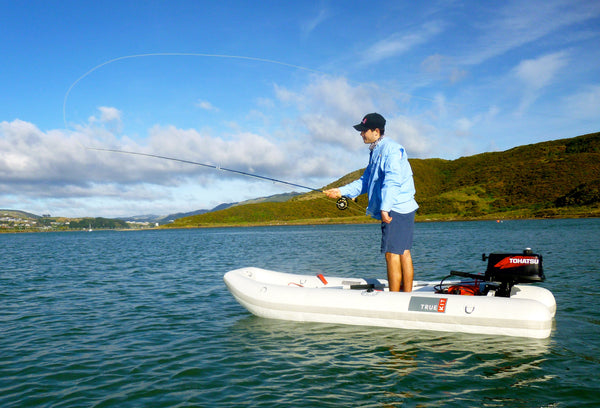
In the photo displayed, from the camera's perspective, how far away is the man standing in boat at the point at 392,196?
7055mm

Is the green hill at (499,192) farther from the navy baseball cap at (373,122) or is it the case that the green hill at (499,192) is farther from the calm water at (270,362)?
the navy baseball cap at (373,122)

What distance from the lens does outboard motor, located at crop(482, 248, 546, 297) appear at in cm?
677

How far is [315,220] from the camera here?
157000mm

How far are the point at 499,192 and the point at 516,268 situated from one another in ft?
486

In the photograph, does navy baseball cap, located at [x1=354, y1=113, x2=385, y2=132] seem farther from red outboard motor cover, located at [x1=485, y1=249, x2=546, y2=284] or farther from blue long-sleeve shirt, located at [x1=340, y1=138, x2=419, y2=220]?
red outboard motor cover, located at [x1=485, y1=249, x2=546, y2=284]

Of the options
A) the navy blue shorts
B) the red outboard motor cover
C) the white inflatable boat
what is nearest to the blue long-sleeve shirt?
the navy blue shorts

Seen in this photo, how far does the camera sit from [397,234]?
717cm

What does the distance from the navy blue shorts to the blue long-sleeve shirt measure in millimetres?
126

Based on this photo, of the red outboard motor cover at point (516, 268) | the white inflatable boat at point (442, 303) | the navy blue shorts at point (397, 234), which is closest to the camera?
the white inflatable boat at point (442, 303)

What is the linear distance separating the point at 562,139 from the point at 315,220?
328 ft

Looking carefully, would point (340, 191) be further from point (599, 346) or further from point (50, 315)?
point (50, 315)

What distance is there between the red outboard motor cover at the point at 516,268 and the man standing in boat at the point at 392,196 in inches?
55.3

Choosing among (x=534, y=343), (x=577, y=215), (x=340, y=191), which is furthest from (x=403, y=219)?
(x=577, y=215)

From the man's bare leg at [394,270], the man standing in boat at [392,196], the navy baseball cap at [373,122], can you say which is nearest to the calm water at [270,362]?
the man's bare leg at [394,270]
